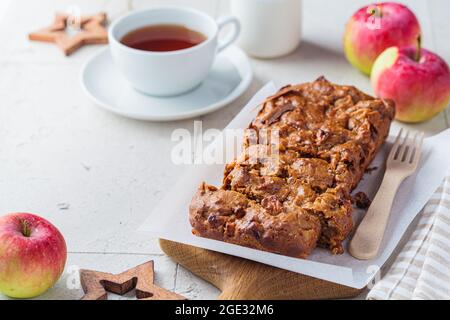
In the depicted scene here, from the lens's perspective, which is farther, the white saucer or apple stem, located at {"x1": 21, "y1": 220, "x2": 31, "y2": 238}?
the white saucer

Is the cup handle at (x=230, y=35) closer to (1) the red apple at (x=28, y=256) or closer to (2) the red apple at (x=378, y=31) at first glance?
(2) the red apple at (x=378, y=31)

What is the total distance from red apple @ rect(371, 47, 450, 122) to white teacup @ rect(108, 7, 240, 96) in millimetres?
543

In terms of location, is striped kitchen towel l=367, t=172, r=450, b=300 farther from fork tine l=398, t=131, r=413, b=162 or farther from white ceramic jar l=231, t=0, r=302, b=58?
white ceramic jar l=231, t=0, r=302, b=58

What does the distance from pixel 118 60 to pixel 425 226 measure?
1108mm

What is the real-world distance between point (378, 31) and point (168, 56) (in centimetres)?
75

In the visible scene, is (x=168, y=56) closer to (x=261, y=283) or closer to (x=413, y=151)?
(x=413, y=151)

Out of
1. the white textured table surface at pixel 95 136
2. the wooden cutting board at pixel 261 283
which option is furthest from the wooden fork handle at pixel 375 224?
the white textured table surface at pixel 95 136

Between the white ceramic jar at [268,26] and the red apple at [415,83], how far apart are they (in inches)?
16.9

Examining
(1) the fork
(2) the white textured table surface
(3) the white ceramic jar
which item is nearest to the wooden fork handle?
(1) the fork

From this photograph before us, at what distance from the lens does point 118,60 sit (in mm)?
2283

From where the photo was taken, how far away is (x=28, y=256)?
5.11ft

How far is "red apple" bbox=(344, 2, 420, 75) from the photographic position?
2.44 m

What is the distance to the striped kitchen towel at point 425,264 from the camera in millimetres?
1550
